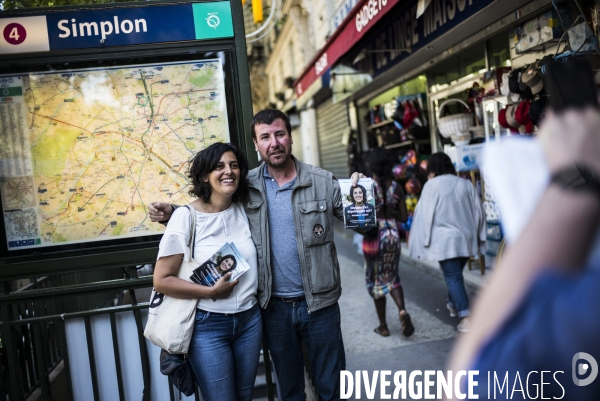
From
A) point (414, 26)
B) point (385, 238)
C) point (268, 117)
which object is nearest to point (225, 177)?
point (268, 117)

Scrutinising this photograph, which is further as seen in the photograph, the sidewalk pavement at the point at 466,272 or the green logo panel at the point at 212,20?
the sidewalk pavement at the point at 466,272

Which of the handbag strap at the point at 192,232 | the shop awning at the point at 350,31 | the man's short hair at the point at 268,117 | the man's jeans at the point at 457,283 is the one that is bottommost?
the man's jeans at the point at 457,283

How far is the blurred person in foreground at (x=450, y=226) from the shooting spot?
17.8 feet

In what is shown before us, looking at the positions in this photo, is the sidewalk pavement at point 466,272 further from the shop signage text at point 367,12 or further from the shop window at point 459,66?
the shop signage text at point 367,12

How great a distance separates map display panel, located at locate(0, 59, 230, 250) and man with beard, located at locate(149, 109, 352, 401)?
0.49m

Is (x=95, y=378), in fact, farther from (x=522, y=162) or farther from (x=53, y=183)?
(x=522, y=162)

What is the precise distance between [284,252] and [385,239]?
275 cm

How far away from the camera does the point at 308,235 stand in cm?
286

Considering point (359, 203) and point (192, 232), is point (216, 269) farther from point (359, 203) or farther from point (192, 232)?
point (359, 203)

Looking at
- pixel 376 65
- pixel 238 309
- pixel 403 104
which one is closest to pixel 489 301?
pixel 238 309

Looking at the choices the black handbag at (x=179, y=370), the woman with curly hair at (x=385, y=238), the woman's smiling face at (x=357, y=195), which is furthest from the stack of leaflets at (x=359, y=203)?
the woman with curly hair at (x=385, y=238)

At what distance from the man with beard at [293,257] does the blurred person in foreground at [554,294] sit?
2176mm

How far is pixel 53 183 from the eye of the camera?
126 inches

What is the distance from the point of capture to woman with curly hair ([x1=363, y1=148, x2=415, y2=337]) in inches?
214
